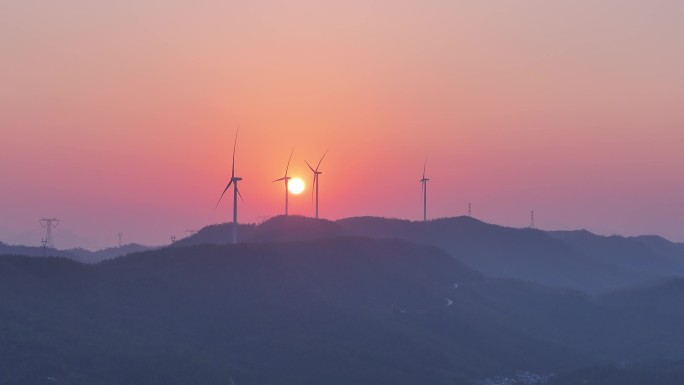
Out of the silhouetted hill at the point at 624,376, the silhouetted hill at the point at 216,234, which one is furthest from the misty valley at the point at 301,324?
the silhouetted hill at the point at 216,234

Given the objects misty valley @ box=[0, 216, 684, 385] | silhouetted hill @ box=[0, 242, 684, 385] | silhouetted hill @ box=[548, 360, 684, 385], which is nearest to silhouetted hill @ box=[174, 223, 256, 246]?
misty valley @ box=[0, 216, 684, 385]

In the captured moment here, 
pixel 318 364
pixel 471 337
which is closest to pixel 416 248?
pixel 471 337

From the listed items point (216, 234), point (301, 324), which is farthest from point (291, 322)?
point (216, 234)

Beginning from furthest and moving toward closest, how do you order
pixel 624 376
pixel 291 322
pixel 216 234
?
pixel 216 234 < pixel 291 322 < pixel 624 376

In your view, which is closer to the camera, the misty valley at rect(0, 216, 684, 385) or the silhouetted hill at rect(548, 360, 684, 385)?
the misty valley at rect(0, 216, 684, 385)

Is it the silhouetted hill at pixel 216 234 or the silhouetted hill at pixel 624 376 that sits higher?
the silhouetted hill at pixel 216 234

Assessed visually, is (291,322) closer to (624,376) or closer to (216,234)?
(624,376)

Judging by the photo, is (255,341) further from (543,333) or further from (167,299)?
(543,333)

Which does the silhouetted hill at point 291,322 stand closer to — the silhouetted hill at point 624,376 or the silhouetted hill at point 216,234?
the silhouetted hill at point 624,376

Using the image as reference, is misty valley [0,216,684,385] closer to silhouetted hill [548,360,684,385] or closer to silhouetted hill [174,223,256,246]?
silhouetted hill [548,360,684,385]
